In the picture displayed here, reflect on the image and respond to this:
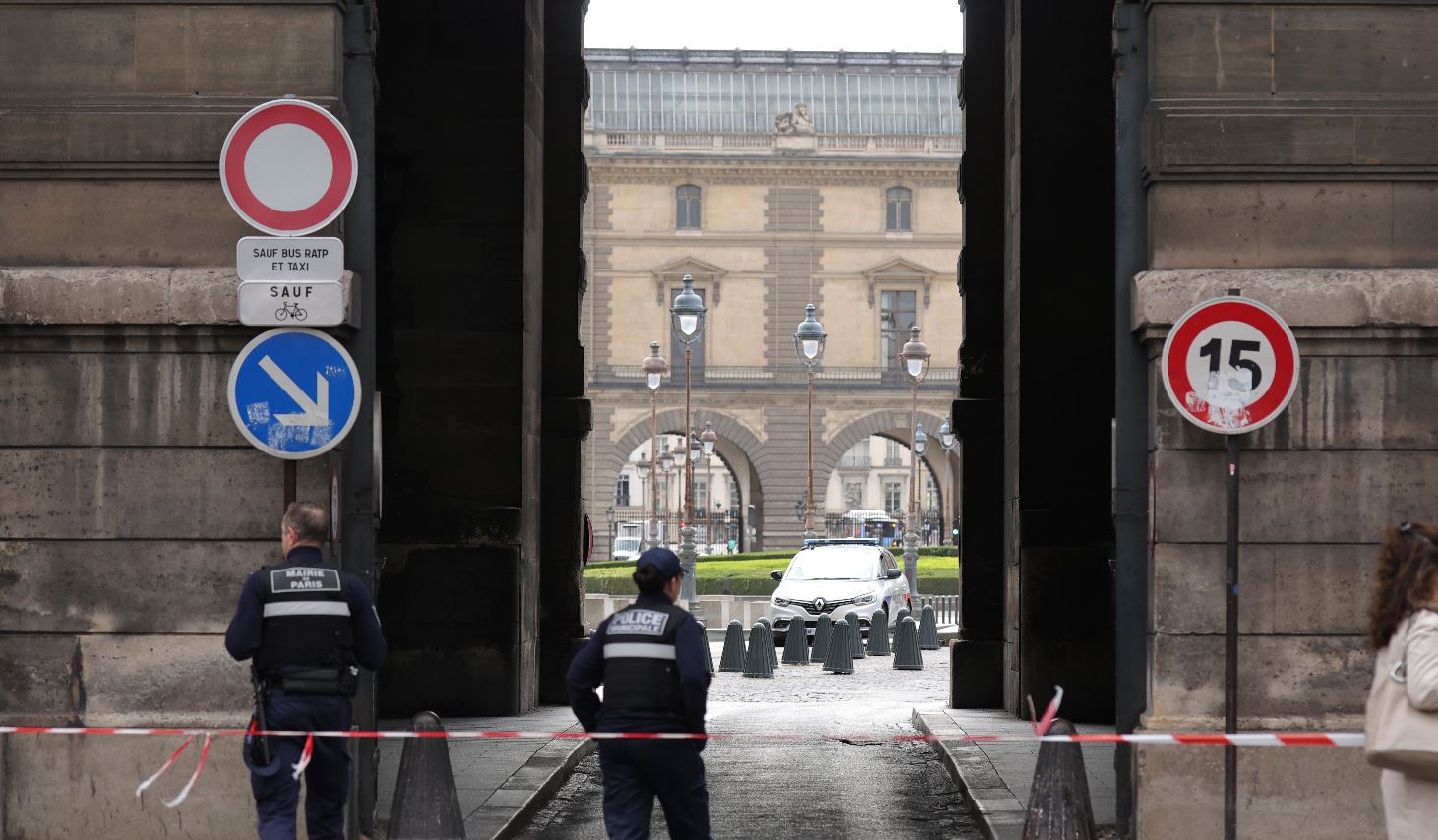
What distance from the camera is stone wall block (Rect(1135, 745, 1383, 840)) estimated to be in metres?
9.48

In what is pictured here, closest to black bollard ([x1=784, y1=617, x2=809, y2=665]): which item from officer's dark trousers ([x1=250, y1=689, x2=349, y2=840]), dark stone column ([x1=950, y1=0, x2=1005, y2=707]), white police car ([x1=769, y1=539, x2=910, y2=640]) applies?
white police car ([x1=769, y1=539, x2=910, y2=640])

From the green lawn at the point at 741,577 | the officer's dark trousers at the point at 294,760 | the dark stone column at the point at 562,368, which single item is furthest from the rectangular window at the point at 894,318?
the officer's dark trousers at the point at 294,760

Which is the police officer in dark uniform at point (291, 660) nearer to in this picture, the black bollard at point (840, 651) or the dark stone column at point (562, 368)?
the dark stone column at point (562, 368)

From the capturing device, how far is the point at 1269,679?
969cm

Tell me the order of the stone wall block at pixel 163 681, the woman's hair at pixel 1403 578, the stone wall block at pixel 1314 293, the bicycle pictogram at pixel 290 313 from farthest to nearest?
1. the stone wall block at pixel 163 681
2. the stone wall block at pixel 1314 293
3. the bicycle pictogram at pixel 290 313
4. the woman's hair at pixel 1403 578

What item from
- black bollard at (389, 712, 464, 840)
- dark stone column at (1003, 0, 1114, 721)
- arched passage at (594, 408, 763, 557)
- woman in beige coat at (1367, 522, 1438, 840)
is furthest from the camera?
arched passage at (594, 408, 763, 557)

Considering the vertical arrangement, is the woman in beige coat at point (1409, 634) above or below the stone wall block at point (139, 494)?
below

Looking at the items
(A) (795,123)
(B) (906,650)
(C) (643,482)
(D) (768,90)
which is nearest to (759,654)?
(B) (906,650)

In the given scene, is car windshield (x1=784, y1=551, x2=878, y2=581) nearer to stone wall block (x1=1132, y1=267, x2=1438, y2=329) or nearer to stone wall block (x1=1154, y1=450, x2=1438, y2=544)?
stone wall block (x1=1154, y1=450, x2=1438, y2=544)

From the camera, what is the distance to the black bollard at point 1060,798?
371 inches

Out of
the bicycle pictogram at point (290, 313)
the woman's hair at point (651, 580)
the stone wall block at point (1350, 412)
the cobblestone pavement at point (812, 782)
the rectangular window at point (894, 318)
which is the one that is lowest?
Result: the cobblestone pavement at point (812, 782)

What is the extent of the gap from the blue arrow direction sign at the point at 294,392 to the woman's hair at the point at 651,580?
161 cm

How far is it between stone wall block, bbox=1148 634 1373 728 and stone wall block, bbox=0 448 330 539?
4165 millimetres

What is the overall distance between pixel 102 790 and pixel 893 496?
12909 centimetres
